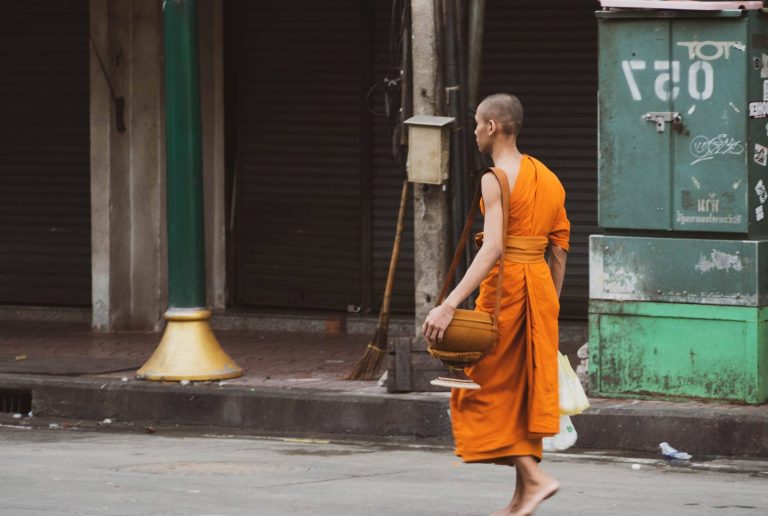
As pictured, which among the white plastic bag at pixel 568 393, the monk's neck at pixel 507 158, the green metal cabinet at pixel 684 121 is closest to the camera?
the monk's neck at pixel 507 158

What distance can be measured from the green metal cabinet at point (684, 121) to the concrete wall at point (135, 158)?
4742mm

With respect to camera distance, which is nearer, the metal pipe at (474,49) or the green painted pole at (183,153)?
the metal pipe at (474,49)

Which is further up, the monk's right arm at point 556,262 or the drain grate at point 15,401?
the monk's right arm at point 556,262

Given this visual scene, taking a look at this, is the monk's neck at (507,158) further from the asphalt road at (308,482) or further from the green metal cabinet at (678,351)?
the green metal cabinet at (678,351)

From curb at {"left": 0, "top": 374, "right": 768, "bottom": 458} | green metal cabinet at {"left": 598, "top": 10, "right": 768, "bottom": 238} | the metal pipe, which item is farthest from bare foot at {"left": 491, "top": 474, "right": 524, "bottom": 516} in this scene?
the metal pipe

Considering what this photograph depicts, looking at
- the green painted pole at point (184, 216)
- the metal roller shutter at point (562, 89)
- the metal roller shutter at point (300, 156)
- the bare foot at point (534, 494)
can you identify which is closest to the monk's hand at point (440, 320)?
the bare foot at point (534, 494)

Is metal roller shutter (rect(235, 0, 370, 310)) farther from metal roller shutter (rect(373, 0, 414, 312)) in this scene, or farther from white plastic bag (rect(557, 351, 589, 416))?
white plastic bag (rect(557, 351, 589, 416))

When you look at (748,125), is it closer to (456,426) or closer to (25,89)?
(456,426)

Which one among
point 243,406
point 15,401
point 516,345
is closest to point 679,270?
point 243,406

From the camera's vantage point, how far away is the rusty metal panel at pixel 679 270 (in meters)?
9.70

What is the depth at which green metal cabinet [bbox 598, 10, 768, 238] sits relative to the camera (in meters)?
9.64

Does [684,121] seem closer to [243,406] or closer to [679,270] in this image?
[679,270]

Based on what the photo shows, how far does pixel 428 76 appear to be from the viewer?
1045 cm

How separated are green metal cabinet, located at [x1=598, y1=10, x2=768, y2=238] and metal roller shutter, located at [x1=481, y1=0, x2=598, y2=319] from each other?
9.41 feet
